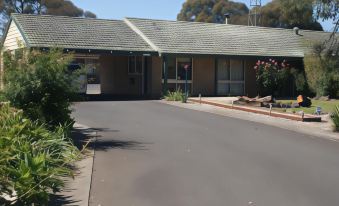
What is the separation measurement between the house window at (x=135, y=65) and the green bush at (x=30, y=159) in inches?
765

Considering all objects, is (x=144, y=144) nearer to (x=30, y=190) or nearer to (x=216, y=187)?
→ (x=216, y=187)

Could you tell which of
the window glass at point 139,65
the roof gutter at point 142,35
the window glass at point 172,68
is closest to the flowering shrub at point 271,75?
the window glass at point 172,68

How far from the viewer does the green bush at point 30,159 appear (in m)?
6.51

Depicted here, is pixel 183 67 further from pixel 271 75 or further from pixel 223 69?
pixel 271 75

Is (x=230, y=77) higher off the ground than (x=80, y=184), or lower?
higher

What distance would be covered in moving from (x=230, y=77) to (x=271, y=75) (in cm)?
316

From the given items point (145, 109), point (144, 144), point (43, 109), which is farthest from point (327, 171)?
point (145, 109)

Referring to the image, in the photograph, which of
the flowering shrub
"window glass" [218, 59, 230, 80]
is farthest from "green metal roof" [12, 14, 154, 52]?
the flowering shrub

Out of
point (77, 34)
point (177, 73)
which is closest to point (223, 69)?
point (177, 73)

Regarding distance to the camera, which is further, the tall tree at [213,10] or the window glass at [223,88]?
the tall tree at [213,10]

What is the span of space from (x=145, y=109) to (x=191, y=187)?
44.3 feet

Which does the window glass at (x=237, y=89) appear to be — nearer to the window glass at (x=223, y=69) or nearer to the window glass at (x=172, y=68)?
the window glass at (x=223, y=69)

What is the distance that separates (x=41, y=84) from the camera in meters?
11.6

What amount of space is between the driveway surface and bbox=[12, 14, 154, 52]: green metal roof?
10.4 metres
